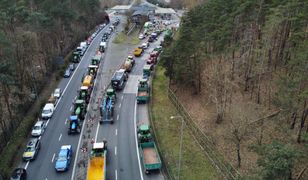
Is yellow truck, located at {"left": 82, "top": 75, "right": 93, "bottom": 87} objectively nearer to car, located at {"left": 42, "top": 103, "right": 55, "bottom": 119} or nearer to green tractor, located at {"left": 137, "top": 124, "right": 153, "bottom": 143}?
car, located at {"left": 42, "top": 103, "right": 55, "bottom": 119}

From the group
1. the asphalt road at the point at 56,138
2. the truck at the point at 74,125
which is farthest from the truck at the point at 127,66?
the truck at the point at 74,125

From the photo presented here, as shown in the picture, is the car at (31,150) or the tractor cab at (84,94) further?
the tractor cab at (84,94)

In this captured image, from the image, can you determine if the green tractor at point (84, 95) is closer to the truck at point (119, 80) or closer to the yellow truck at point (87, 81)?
the yellow truck at point (87, 81)

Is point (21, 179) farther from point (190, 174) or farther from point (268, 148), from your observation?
point (268, 148)

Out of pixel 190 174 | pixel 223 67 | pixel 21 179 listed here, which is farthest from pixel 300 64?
pixel 21 179

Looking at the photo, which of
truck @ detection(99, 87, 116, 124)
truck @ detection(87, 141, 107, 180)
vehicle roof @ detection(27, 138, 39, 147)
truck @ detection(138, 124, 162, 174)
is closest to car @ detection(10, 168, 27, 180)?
vehicle roof @ detection(27, 138, 39, 147)
